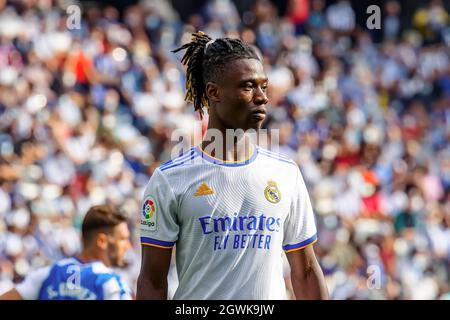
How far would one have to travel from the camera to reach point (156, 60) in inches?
614

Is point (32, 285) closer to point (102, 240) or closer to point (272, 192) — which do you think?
point (102, 240)

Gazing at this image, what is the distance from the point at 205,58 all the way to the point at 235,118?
362mm

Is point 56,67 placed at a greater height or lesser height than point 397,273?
greater

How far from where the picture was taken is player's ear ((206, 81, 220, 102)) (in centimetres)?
450

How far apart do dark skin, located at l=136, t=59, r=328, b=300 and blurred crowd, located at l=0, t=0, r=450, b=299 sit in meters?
5.96

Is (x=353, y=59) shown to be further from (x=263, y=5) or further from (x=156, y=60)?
(x=156, y=60)

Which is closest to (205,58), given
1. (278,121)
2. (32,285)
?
(32,285)

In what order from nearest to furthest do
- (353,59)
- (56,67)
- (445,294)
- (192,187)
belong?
(192,187), (445,294), (56,67), (353,59)

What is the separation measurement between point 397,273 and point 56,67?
18.1 ft

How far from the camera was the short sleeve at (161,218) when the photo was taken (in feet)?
14.4

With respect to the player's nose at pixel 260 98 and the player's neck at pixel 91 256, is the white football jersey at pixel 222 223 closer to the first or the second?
the player's nose at pixel 260 98

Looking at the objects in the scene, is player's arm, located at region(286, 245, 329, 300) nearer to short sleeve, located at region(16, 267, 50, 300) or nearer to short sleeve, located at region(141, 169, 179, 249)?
short sleeve, located at region(141, 169, 179, 249)

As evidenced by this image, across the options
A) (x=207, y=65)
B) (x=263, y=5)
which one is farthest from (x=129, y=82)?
(x=207, y=65)

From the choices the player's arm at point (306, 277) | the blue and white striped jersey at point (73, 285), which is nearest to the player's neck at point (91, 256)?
the blue and white striped jersey at point (73, 285)
